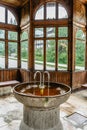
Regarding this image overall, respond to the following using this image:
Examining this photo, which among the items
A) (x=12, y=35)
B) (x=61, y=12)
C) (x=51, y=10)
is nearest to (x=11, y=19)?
(x=12, y=35)

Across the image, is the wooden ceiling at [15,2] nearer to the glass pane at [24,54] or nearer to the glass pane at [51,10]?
the glass pane at [51,10]

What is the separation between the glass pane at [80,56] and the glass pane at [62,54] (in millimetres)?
506

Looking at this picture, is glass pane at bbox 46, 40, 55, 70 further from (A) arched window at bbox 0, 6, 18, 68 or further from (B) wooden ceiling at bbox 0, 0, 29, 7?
(B) wooden ceiling at bbox 0, 0, 29, 7

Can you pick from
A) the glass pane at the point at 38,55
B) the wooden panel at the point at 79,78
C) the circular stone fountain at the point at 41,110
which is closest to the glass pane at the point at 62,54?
the wooden panel at the point at 79,78

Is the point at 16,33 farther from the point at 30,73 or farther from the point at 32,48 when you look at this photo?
the point at 30,73

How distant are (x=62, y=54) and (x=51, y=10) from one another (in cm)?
185

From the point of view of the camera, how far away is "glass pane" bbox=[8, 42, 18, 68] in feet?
22.6

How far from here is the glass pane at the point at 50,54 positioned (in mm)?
6092

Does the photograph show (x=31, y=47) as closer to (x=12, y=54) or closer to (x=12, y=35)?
(x=12, y=54)

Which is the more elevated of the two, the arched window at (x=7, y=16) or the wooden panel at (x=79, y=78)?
the arched window at (x=7, y=16)

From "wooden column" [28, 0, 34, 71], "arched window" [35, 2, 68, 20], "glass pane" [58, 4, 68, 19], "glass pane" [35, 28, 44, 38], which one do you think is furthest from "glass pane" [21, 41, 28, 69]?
"glass pane" [58, 4, 68, 19]

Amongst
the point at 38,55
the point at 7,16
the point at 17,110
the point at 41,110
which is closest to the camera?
the point at 41,110

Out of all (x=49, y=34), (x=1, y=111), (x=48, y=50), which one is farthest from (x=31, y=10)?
(x=1, y=111)

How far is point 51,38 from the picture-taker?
6031 mm
